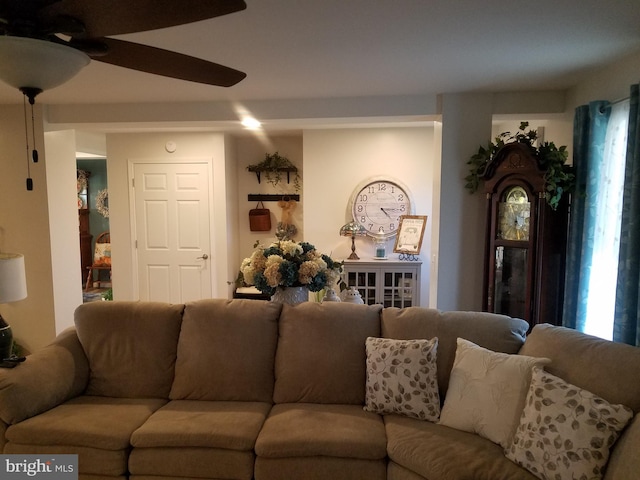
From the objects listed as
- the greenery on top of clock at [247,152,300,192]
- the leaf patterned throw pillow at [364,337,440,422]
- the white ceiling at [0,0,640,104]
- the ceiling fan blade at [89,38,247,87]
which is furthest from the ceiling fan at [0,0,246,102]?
the greenery on top of clock at [247,152,300,192]

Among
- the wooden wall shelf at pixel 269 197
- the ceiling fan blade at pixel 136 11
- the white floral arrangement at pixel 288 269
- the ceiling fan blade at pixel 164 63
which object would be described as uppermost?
the ceiling fan blade at pixel 164 63

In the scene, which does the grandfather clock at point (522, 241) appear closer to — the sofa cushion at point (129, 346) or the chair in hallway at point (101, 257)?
the sofa cushion at point (129, 346)

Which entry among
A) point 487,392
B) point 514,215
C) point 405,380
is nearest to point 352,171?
point 514,215

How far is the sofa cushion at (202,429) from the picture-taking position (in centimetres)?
175

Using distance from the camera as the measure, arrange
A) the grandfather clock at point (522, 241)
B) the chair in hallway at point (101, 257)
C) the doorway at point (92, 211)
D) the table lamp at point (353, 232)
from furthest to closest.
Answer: the doorway at point (92, 211), the chair in hallway at point (101, 257), the table lamp at point (353, 232), the grandfather clock at point (522, 241)

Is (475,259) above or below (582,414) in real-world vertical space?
above

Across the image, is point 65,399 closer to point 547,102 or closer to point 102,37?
point 102,37

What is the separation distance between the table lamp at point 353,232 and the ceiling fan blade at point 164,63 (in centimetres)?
286

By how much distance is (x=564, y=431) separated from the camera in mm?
1465

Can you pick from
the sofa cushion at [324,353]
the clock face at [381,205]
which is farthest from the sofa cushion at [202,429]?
the clock face at [381,205]

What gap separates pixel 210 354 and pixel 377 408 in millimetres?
930

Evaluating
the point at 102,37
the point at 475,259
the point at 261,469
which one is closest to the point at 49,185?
the point at 102,37

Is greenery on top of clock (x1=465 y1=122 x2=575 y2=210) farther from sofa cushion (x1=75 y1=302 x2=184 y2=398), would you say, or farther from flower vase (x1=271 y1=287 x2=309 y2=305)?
sofa cushion (x1=75 y1=302 x2=184 y2=398)

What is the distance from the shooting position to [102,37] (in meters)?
1.30
